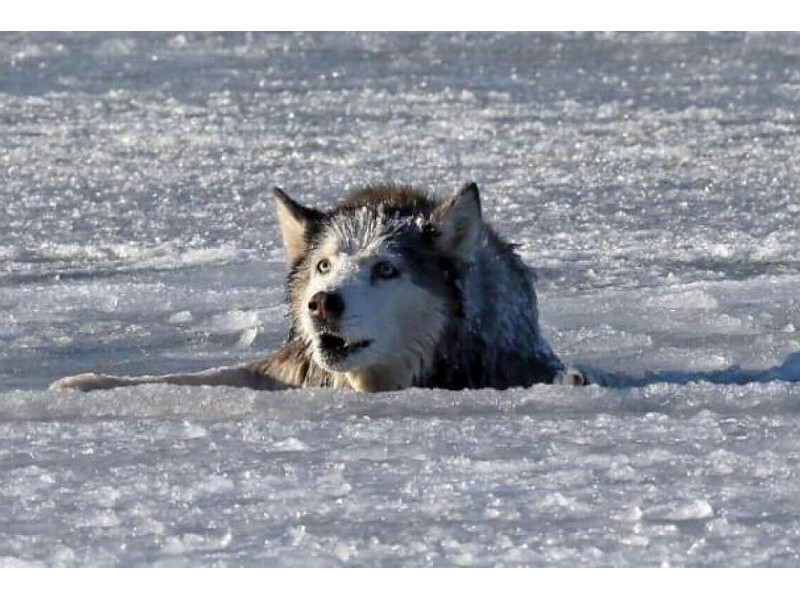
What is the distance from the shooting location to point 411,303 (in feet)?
20.1

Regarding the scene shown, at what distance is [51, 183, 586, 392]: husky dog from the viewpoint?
6.09 m

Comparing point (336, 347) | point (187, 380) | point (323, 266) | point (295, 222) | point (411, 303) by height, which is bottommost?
point (187, 380)

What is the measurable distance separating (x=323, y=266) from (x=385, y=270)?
22cm

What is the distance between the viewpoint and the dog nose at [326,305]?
227 inches

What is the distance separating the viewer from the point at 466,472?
505 cm

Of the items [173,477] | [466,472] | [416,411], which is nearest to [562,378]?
[416,411]

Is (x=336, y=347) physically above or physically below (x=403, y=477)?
above

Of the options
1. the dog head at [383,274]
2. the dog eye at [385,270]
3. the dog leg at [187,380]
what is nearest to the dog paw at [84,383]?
the dog leg at [187,380]

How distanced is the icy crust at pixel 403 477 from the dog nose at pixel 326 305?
286mm

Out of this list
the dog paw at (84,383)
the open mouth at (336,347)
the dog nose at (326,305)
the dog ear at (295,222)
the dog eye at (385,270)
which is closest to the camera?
the dog nose at (326,305)

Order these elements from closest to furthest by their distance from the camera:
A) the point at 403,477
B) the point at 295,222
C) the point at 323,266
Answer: the point at 403,477 → the point at 323,266 → the point at 295,222

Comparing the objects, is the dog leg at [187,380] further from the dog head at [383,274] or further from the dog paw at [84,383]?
the dog head at [383,274]

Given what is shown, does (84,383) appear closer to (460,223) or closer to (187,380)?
(187,380)

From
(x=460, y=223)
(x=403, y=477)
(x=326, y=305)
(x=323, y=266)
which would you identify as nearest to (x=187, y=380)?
(x=323, y=266)
